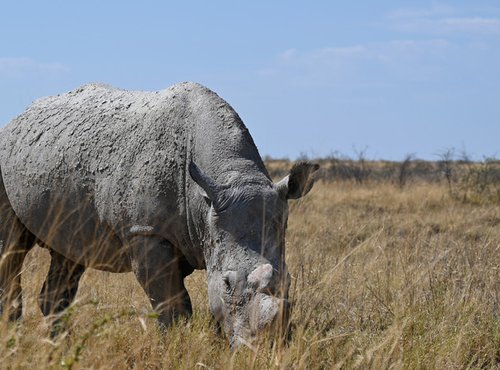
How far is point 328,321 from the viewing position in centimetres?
639

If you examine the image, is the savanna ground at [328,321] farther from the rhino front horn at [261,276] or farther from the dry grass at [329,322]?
the rhino front horn at [261,276]

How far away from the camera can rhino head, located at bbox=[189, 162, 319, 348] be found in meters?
4.91

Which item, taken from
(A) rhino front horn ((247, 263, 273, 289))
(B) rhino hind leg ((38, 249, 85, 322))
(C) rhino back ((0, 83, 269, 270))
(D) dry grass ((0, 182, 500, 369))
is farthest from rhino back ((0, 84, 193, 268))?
(A) rhino front horn ((247, 263, 273, 289))

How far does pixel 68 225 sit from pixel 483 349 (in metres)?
2.77

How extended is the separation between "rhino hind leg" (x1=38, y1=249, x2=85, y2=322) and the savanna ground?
4.7 inches

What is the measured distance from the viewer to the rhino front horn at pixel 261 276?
4.92m

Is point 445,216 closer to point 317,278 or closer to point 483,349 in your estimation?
point 317,278

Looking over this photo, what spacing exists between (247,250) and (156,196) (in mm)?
923

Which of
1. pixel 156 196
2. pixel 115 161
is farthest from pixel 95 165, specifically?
pixel 156 196

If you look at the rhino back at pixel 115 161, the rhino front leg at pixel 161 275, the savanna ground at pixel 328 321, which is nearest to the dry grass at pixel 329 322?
the savanna ground at pixel 328 321

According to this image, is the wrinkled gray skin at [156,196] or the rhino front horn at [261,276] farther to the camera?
the wrinkled gray skin at [156,196]

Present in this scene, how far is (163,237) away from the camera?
5910 millimetres

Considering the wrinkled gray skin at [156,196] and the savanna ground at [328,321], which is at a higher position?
the wrinkled gray skin at [156,196]

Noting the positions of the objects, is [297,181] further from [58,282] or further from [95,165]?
[58,282]
